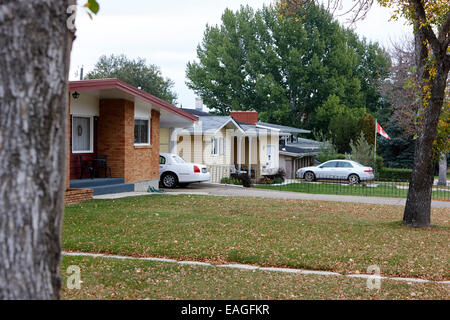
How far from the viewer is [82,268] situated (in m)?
6.79

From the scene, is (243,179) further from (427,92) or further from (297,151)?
(427,92)

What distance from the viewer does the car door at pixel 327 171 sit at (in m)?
31.8

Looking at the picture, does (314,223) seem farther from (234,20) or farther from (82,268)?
(234,20)

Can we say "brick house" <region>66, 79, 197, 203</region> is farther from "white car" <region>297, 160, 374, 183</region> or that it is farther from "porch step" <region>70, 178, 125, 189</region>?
"white car" <region>297, 160, 374, 183</region>

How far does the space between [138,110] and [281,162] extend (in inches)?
816

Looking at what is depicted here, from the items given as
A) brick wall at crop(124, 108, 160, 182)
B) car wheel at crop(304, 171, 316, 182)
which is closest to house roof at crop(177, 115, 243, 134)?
brick wall at crop(124, 108, 160, 182)

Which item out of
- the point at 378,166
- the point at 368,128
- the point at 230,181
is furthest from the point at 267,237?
the point at 368,128

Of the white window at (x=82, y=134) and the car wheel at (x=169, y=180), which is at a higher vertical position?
the white window at (x=82, y=134)

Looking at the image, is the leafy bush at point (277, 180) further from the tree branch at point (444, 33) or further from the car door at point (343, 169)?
the tree branch at point (444, 33)

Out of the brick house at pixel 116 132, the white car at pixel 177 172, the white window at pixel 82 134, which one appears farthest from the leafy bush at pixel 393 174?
the white window at pixel 82 134

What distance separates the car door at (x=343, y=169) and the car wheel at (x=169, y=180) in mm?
12954

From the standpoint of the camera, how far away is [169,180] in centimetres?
2261

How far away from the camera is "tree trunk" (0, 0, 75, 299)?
282 centimetres
